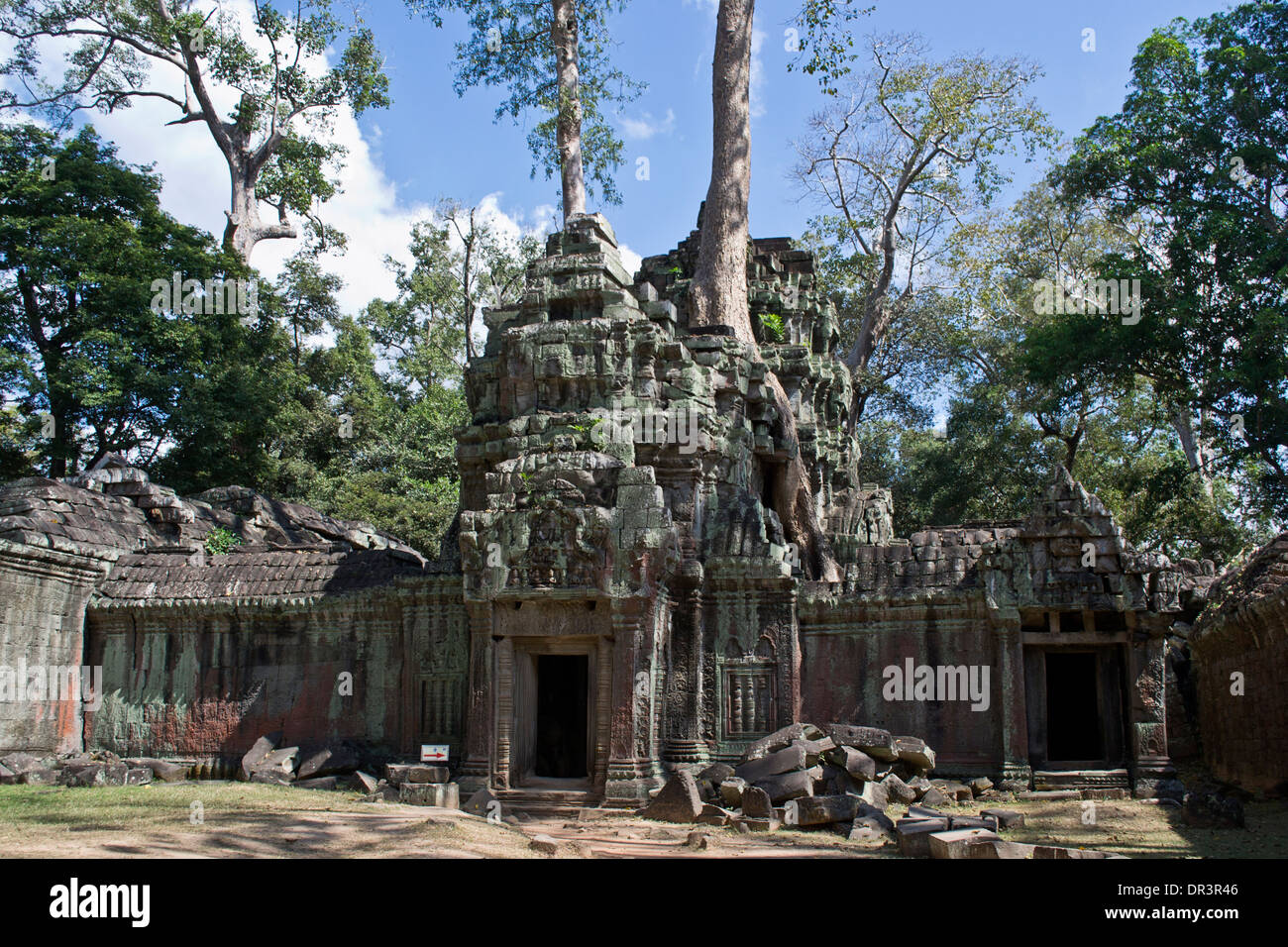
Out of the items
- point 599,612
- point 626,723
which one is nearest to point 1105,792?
point 626,723

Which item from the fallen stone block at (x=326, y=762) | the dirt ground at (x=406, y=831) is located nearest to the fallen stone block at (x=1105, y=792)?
the dirt ground at (x=406, y=831)

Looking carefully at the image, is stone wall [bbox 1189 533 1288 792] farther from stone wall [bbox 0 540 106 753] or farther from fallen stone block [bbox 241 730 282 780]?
stone wall [bbox 0 540 106 753]

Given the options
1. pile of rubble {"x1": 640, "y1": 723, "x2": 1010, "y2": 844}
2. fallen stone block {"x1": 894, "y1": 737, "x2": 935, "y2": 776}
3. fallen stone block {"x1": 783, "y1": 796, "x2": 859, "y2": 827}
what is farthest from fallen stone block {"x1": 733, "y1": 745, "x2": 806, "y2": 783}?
fallen stone block {"x1": 894, "y1": 737, "x2": 935, "y2": 776}

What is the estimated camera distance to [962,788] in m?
11.7

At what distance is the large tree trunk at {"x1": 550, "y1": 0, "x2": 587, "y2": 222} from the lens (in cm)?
2166

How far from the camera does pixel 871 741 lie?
461 inches

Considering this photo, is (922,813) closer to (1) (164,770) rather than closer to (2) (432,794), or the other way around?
(2) (432,794)

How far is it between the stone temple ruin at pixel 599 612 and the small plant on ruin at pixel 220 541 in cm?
67

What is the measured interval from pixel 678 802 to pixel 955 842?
11.6 feet

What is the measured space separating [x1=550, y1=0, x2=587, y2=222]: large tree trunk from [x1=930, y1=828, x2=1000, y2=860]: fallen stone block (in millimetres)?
15211

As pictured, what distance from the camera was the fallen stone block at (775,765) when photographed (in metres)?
11.2

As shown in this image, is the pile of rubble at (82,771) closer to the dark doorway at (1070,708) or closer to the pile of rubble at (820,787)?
the pile of rubble at (820,787)
